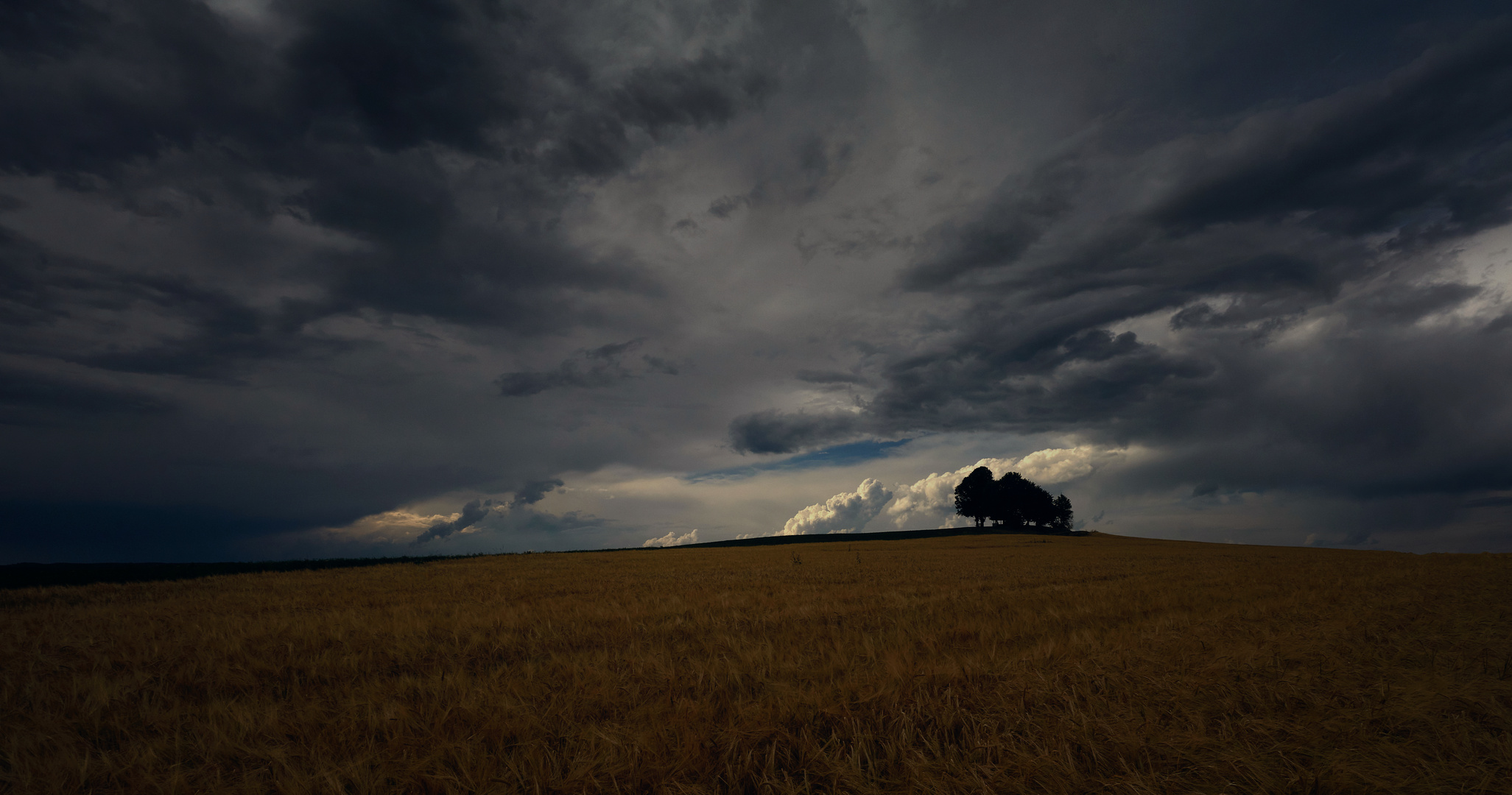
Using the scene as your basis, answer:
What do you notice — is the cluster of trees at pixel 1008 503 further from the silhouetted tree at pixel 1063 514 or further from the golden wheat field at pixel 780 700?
the golden wheat field at pixel 780 700

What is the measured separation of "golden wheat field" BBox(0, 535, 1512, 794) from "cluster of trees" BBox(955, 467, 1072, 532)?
3460 inches

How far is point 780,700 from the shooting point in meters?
3.89

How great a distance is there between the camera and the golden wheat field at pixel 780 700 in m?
2.78

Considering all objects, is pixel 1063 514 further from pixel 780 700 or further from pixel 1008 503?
pixel 780 700

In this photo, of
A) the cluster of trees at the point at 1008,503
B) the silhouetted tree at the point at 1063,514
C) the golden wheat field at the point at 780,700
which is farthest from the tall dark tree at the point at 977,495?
the golden wheat field at the point at 780,700

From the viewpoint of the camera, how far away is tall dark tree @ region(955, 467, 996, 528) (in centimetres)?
9200

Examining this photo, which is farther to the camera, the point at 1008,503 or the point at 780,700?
the point at 1008,503

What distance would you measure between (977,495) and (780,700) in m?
98.2

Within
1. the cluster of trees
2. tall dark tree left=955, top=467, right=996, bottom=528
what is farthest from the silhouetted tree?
tall dark tree left=955, top=467, right=996, bottom=528

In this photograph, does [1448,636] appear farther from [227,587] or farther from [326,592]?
[227,587]

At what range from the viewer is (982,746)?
9.60 feet

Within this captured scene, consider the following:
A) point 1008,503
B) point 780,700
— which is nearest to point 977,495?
point 1008,503

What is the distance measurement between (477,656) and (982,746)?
18.6ft

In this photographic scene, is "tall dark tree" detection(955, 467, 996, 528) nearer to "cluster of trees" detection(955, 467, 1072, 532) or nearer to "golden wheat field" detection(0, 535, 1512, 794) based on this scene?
"cluster of trees" detection(955, 467, 1072, 532)
